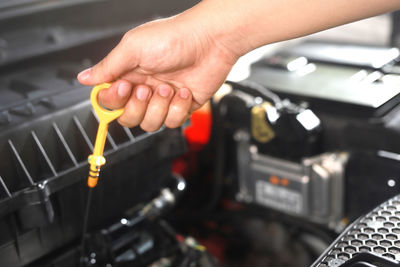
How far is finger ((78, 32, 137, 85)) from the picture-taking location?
69 cm

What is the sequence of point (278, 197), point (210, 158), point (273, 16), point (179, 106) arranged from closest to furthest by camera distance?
point (273, 16), point (179, 106), point (278, 197), point (210, 158)

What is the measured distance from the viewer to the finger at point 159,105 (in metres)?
0.77

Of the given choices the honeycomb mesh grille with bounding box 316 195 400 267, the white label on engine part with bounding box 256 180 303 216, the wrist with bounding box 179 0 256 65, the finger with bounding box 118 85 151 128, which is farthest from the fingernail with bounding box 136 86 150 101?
the white label on engine part with bounding box 256 180 303 216

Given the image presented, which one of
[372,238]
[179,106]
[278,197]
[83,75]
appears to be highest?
[83,75]

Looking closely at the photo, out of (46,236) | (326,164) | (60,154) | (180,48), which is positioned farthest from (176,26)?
(326,164)

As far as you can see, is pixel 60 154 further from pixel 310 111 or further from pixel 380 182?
pixel 380 182

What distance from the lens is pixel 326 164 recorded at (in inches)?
41.2

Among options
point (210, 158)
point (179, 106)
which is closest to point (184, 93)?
point (179, 106)

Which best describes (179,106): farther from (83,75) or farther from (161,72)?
(83,75)

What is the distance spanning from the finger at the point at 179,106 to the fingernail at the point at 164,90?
3 centimetres

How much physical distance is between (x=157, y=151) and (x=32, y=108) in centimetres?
24

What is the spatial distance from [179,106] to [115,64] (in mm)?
136

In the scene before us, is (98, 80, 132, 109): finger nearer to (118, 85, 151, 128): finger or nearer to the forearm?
(118, 85, 151, 128): finger

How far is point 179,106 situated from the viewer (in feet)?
2.59
